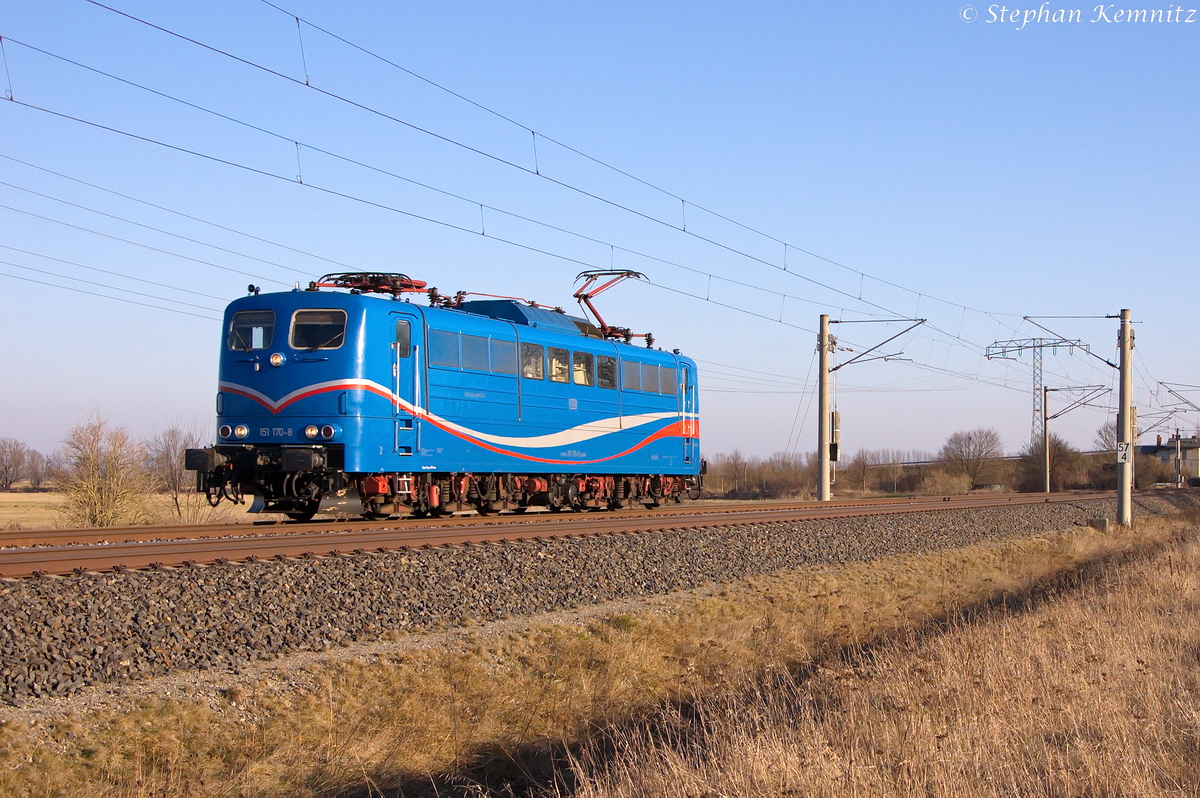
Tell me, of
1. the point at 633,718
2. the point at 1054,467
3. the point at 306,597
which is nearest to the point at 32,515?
the point at 306,597

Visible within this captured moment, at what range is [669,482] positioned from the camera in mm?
26938

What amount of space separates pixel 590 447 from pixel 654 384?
10.9 feet

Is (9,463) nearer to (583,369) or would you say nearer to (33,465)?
(33,465)

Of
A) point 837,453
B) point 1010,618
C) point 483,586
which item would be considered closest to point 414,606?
point 483,586

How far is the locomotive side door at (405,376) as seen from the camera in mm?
16578

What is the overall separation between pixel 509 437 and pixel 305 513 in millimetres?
4142

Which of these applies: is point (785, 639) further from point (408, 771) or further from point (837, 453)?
point (837, 453)

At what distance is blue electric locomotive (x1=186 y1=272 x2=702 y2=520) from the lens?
1579 cm

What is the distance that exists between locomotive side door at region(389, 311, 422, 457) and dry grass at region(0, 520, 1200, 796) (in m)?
6.44

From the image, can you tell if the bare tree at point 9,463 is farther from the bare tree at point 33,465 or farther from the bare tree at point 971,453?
the bare tree at point 971,453

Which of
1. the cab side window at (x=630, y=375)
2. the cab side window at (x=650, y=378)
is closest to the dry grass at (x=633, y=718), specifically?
the cab side window at (x=630, y=375)

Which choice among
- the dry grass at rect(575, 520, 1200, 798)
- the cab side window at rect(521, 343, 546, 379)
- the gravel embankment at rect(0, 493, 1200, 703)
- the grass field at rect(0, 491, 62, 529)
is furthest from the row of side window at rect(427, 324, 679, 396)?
the dry grass at rect(575, 520, 1200, 798)

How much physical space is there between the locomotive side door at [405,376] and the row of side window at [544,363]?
0.29 feet

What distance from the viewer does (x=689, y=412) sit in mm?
26625
